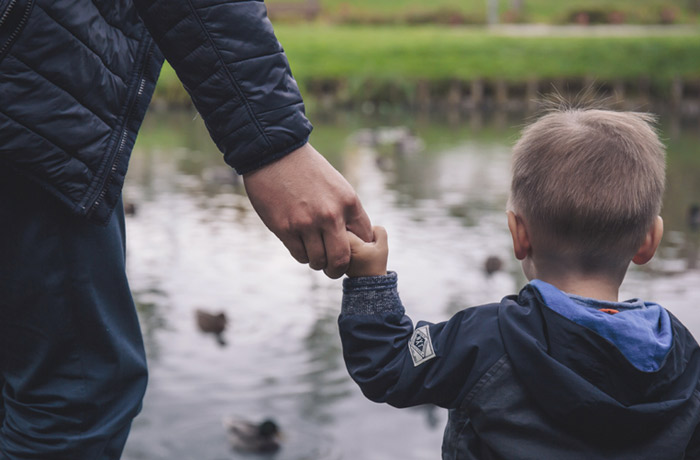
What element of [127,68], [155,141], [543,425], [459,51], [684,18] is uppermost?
[127,68]

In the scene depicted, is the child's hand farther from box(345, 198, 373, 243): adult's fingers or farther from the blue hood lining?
the blue hood lining

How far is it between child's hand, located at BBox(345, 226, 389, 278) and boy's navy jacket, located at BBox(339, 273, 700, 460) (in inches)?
6.8

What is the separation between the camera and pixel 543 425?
1581 millimetres

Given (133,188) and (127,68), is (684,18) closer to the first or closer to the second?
(133,188)

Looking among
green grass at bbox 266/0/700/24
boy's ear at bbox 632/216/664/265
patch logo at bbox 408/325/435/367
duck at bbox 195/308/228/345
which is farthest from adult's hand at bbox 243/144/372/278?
green grass at bbox 266/0/700/24

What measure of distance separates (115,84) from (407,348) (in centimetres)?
78

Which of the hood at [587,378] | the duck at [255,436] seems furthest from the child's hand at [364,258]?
the duck at [255,436]

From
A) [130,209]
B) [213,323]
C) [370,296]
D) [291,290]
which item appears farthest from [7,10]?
[130,209]

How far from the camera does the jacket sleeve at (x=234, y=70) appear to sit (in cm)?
165

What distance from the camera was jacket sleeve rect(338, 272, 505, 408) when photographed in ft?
5.29

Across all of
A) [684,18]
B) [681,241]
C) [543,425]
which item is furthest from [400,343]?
A: [684,18]

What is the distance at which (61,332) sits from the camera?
1.70 metres

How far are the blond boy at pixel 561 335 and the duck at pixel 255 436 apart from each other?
1.90m

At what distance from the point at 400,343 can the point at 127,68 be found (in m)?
0.78
